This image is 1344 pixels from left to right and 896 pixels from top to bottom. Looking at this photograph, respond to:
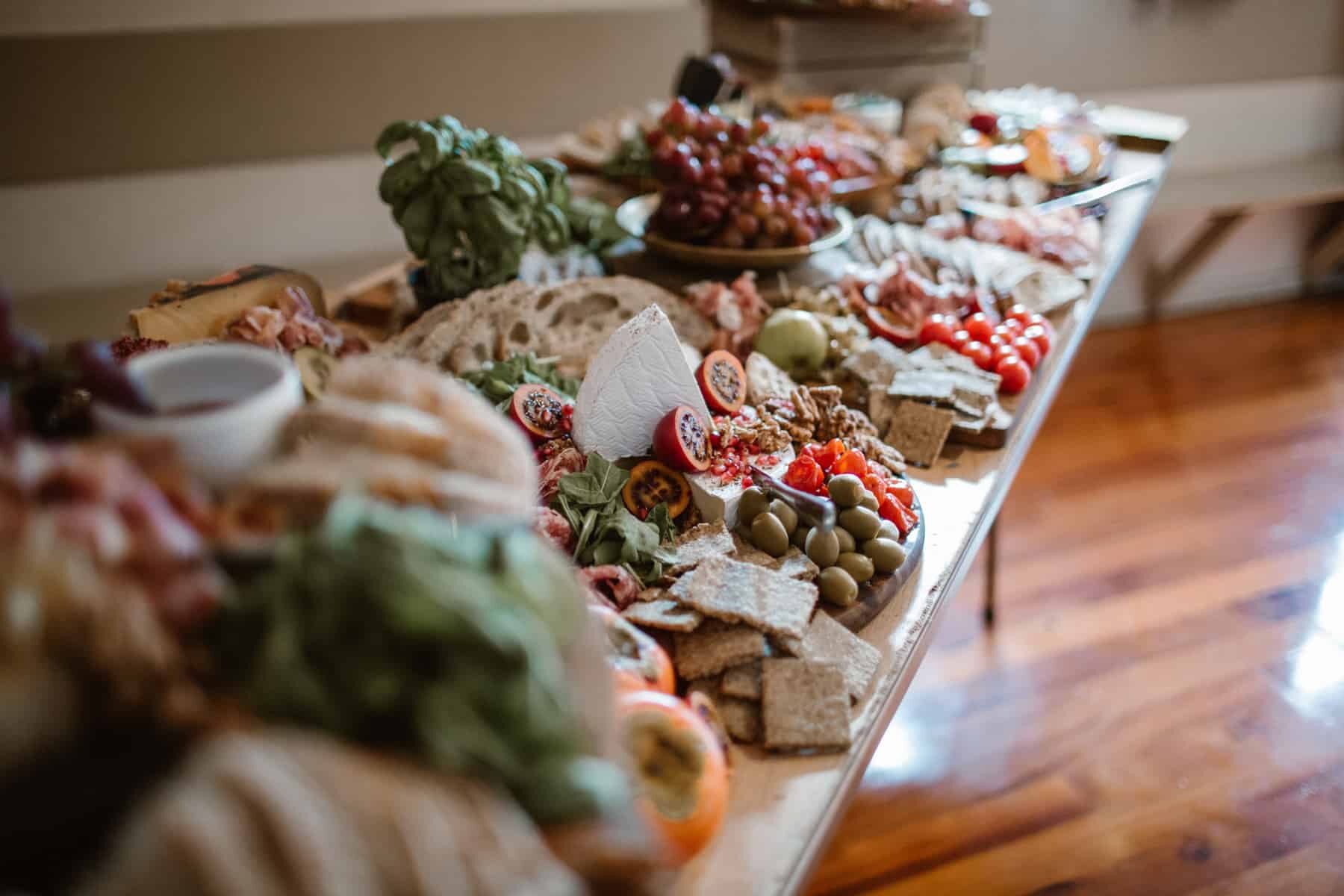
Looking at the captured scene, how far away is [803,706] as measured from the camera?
1079mm

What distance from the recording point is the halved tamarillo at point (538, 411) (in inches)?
57.1

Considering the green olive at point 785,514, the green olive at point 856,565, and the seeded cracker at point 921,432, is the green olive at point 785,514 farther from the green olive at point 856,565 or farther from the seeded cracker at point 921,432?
the seeded cracker at point 921,432

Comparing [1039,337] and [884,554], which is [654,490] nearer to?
[884,554]

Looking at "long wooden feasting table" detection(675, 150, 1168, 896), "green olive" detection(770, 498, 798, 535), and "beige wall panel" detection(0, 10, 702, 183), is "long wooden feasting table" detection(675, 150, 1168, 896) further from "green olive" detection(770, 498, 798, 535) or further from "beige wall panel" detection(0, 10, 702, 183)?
"beige wall panel" detection(0, 10, 702, 183)

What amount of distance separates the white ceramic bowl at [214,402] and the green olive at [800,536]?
68 centimetres

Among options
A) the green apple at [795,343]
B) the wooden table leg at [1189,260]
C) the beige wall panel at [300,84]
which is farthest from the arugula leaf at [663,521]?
the wooden table leg at [1189,260]

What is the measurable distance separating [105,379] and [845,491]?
0.90 metres

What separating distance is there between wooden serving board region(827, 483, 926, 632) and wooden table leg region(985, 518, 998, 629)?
4.73ft

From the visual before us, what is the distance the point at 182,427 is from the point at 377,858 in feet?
1.25

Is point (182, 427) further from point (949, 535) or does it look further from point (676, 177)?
point (676, 177)

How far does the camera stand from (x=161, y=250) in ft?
12.3

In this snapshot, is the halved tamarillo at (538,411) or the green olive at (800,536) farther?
the halved tamarillo at (538,411)

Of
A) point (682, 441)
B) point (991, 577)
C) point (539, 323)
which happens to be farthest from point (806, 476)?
point (991, 577)

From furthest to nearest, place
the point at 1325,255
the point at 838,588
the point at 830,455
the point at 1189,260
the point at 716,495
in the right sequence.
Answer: the point at 1325,255, the point at 1189,260, the point at 830,455, the point at 716,495, the point at 838,588
